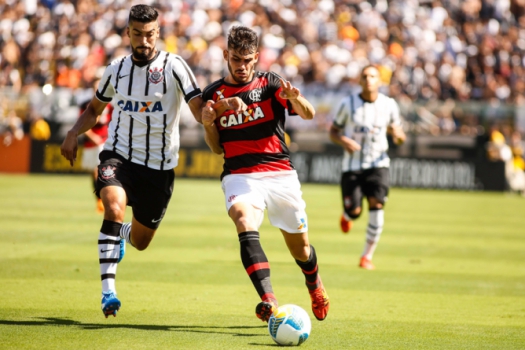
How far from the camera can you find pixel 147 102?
7.08 metres

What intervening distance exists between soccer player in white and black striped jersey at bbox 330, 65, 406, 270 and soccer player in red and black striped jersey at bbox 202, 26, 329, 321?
4096mm

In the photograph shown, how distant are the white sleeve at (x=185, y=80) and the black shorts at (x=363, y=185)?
4.33m

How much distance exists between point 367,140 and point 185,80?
442 cm

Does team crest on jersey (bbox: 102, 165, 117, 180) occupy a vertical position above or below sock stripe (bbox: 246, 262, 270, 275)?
above

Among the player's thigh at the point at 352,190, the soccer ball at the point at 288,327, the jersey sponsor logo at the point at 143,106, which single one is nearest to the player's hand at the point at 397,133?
the player's thigh at the point at 352,190

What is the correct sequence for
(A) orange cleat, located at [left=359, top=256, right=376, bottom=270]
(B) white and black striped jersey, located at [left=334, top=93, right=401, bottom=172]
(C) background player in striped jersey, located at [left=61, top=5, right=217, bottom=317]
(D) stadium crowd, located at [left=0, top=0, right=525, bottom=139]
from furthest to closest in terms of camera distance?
(D) stadium crowd, located at [left=0, top=0, right=525, bottom=139] < (B) white and black striped jersey, located at [left=334, top=93, right=401, bottom=172] < (A) orange cleat, located at [left=359, top=256, right=376, bottom=270] < (C) background player in striped jersey, located at [left=61, top=5, right=217, bottom=317]

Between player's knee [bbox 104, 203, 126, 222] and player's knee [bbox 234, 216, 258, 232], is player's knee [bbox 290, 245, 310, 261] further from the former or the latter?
player's knee [bbox 104, 203, 126, 222]

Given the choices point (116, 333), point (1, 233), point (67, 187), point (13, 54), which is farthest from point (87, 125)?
point (13, 54)

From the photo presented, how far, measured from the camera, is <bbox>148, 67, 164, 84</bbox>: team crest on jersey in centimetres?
704

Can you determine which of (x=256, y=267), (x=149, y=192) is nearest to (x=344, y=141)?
(x=149, y=192)

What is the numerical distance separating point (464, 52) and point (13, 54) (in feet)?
51.2

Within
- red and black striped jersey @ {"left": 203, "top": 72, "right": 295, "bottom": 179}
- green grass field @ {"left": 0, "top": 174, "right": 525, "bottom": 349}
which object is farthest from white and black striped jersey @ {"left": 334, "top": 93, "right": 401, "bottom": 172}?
red and black striped jersey @ {"left": 203, "top": 72, "right": 295, "bottom": 179}

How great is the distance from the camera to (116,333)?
6031 mm

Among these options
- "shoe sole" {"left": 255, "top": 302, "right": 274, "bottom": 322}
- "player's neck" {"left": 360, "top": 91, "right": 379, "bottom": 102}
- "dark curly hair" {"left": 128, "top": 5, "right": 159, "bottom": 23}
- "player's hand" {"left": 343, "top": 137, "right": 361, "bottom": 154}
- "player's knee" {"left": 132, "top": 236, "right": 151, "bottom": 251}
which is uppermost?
"dark curly hair" {"left": 128, "top": 5, "right": 159, "bottom": 23}
